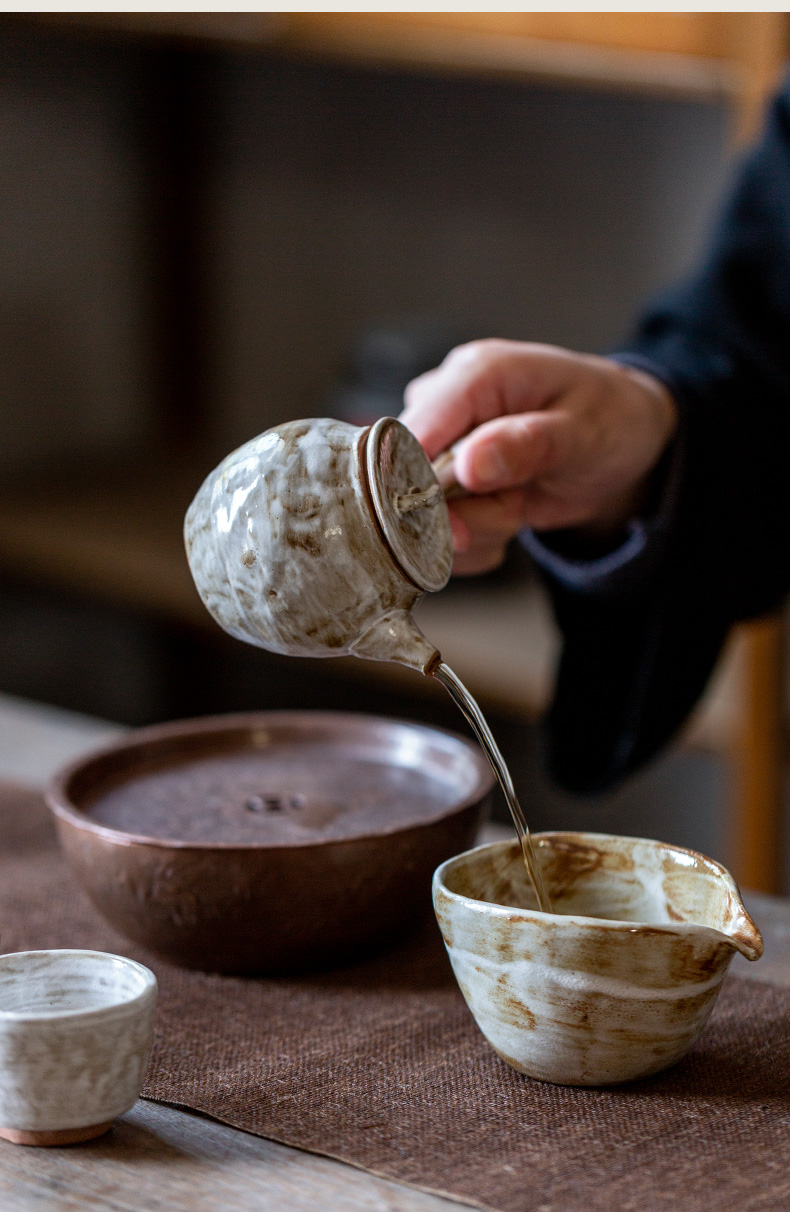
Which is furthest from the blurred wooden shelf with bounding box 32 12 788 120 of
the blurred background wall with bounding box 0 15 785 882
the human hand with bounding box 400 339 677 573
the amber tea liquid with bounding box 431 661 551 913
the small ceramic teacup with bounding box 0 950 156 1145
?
the small ceramic teacup with bounding box 0 950 156 1145

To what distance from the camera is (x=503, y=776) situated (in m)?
0.71

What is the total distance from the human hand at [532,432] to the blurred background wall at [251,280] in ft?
3.07

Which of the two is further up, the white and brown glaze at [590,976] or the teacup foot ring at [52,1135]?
the white and brown glaze at [590,976]

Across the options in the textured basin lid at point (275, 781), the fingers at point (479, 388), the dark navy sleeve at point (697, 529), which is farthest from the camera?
the dark navy sleeve at point (697, 529)

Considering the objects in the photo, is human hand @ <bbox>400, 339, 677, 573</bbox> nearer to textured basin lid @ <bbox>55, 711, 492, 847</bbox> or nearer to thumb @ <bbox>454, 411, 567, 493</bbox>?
thumb @ <bbox>454, 411, 567, 493</bbox>

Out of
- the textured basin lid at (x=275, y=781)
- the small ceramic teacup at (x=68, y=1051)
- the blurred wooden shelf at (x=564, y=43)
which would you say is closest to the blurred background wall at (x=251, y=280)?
the blurred wooden shelf at (x=564, y=43)

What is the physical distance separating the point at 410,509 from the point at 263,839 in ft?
0.74

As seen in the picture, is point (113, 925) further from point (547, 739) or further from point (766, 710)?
point (766, 710)

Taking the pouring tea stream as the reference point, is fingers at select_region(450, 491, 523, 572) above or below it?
below

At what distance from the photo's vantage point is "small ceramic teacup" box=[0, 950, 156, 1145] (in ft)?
1.80

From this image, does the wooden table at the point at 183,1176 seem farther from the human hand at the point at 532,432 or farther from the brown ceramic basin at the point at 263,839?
the human hand at the point at 532,432

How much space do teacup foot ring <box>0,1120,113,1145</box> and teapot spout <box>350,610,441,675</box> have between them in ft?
0.82

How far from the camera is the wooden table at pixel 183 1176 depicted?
21.4 inches

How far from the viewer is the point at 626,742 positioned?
1.25 metres
